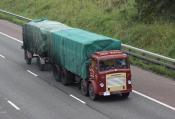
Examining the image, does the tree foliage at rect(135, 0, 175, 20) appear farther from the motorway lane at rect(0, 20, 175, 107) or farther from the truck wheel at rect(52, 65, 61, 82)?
the truck wheel at rect(52, 65, 61, 82)

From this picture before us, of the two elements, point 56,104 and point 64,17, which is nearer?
point 56,104

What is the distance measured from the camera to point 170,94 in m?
25.3

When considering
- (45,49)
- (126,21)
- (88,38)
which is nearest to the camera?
(88,38)

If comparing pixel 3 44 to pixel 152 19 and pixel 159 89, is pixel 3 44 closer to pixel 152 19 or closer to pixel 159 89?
pixel 152 19

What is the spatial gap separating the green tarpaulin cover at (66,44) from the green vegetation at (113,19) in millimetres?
5296

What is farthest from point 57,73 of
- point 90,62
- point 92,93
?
point 92,93

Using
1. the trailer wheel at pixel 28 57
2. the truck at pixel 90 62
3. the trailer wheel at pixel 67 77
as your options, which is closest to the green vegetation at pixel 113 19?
the truck at pixel 90 62

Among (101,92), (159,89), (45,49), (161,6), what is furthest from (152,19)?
(101,92)

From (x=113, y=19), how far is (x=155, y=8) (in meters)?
4.89

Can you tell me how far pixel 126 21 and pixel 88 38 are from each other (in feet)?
43.5

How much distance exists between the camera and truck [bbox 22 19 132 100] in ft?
80.2

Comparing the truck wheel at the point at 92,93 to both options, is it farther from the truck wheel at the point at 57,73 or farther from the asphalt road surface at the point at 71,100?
the truck wheel at the point at 57,73

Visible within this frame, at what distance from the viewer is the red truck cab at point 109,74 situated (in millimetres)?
24375

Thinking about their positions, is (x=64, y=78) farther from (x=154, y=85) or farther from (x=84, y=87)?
(x=154, y=85)
